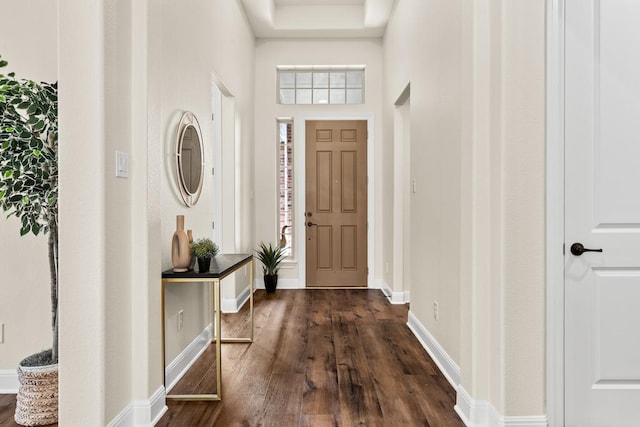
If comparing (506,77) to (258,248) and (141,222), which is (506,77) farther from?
(258,248)

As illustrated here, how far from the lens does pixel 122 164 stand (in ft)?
6.57

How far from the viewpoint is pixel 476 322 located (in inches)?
82.1

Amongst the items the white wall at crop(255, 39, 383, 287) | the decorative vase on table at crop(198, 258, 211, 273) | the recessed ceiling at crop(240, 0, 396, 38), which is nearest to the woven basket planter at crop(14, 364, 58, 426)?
the decorative vase on table at crop(198, 258, 211, 273)

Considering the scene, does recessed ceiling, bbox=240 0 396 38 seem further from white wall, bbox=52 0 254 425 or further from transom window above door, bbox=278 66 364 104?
white wall, bbox=52 0 254 425

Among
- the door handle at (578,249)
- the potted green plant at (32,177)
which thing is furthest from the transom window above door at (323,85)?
the door handle at (578,249)

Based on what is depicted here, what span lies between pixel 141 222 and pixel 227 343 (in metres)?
1.66

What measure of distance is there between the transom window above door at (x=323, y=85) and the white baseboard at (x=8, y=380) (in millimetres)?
4316

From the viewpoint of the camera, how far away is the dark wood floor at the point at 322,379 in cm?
223

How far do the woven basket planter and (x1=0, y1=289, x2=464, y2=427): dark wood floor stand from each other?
4.1 inches

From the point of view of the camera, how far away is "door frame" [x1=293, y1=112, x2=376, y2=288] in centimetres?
568

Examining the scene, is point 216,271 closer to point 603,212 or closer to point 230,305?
point 230,305

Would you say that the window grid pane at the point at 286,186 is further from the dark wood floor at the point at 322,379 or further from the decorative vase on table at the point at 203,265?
the decorative vase on table at the point at 203,265

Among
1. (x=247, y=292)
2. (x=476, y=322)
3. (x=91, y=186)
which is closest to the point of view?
(x=91, y=186)

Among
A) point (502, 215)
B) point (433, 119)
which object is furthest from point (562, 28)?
point (433, 119)
